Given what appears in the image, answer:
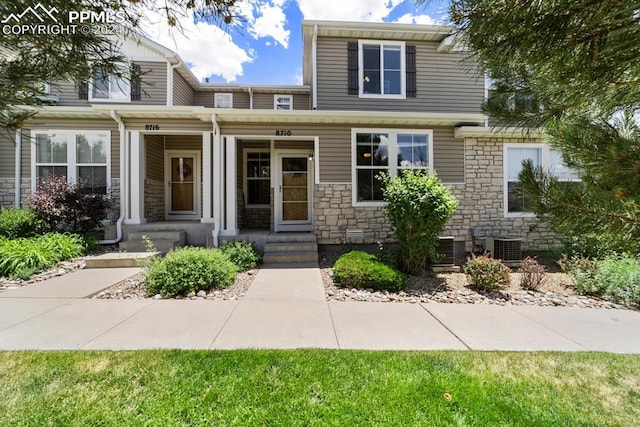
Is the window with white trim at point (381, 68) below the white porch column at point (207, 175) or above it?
above

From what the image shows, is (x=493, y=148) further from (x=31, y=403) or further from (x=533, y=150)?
(x=31, y=403)

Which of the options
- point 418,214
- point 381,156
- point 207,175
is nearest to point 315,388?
point 418,214

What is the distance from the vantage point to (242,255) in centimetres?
622

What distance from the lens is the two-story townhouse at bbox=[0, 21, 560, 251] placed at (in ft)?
23.9

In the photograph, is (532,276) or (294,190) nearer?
(532,276)

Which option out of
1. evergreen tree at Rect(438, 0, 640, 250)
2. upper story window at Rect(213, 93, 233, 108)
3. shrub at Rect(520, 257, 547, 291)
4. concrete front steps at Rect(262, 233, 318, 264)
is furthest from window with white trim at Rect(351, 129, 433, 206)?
upper story window at Rect(213, 93, 233, 108)

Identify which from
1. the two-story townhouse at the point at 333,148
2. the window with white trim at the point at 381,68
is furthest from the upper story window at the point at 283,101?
the window with white trim at the point at 381,68

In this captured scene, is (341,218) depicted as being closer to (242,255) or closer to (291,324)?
(242,255)

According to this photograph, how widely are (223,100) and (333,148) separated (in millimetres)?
6941

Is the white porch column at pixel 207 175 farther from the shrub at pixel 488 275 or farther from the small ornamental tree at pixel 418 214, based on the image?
the shrub at pixel 488 275

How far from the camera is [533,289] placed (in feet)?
17.1

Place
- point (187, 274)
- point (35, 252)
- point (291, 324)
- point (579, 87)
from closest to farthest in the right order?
point (579, 87), point (291, 324), point (187, 274), point (35, 252)

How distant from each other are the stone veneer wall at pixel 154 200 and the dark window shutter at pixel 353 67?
6570 millimetres

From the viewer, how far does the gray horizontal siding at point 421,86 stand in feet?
27.8
